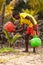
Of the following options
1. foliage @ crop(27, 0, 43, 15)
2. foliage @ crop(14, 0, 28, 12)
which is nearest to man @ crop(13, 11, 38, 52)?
foliage @ crop(27, 0, 43, 15)

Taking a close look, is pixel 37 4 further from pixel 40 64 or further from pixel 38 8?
pixel 40 64

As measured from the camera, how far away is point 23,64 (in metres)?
7.77

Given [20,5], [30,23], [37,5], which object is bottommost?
[30,23]

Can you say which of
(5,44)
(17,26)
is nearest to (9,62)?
(5,44)

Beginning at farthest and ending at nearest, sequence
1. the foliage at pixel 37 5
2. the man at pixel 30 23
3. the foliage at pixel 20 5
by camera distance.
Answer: the foliage at pixel 20 5
the foliage at pixel 37 5
the man at pixel 30 23

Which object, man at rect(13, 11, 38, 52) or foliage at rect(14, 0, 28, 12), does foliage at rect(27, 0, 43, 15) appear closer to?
foliage at rect(14, 0, 28, 12)

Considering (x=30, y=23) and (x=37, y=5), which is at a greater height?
(x=37, y=5)

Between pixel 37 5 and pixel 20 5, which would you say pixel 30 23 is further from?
pixel 20 5

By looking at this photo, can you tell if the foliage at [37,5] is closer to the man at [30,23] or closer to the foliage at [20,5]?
the foliage at [20,5]

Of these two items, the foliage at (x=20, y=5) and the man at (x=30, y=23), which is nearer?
the man at (x=30, y=23)

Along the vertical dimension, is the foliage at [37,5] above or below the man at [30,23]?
above

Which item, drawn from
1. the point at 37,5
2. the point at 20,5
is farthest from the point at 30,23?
the point at 20,5

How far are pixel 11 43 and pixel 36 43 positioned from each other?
4.96 ft

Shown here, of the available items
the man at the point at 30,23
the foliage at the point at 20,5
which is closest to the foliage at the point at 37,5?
the foliage at the point at 20,5
